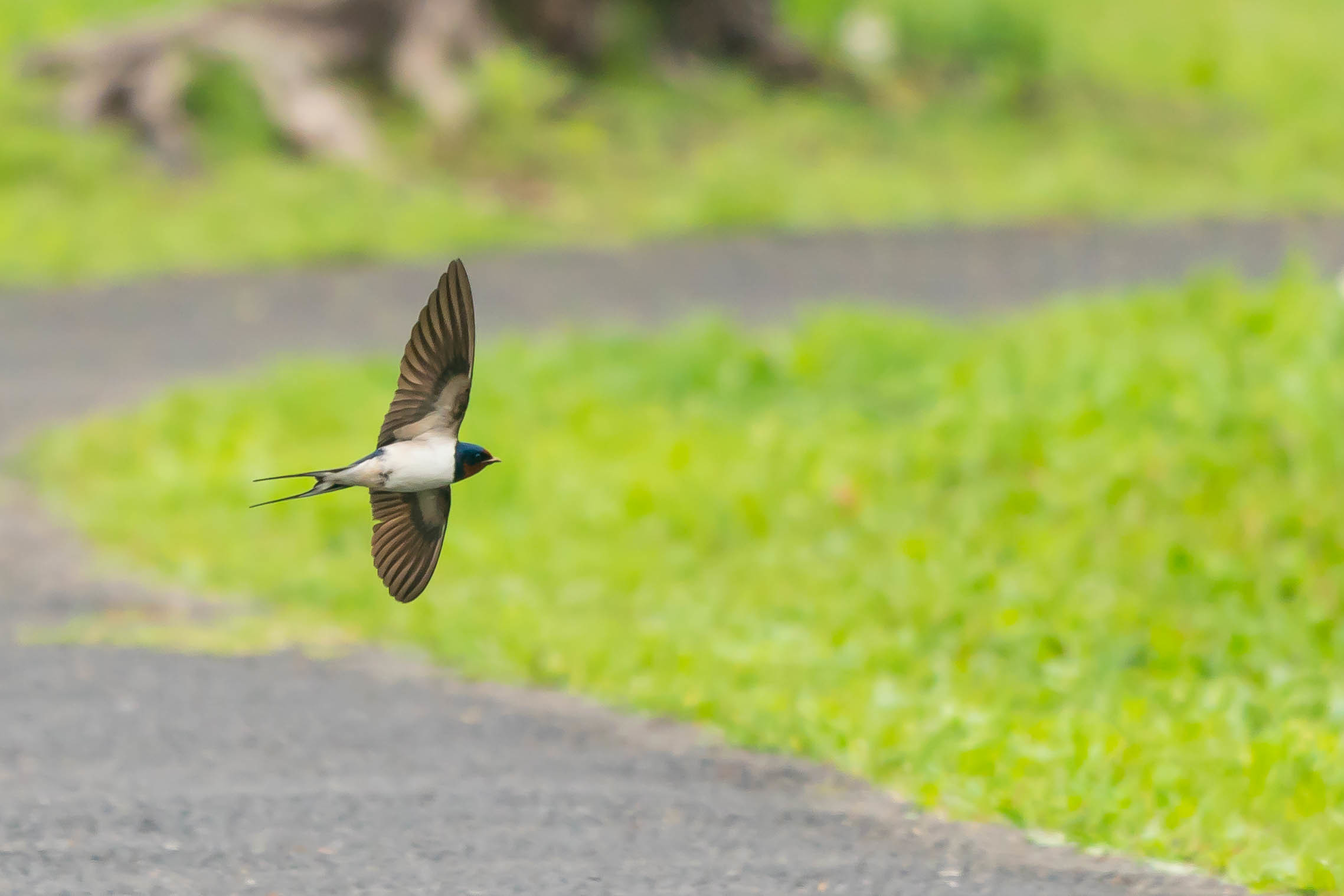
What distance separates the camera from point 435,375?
7.65ft

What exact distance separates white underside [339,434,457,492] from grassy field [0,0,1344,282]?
1275 cm

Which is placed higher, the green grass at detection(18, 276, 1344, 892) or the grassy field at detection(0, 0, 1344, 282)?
the grassy field at detection(0, 0, 1344, 282)

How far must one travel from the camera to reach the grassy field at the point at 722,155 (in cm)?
1524

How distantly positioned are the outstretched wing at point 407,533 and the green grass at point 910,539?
274 centimetres

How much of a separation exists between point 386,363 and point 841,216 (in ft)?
19.2

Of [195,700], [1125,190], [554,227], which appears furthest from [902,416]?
[1125,190]

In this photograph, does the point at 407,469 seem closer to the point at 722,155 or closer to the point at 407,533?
the point at 407,533

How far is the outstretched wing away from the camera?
2320 millimetres

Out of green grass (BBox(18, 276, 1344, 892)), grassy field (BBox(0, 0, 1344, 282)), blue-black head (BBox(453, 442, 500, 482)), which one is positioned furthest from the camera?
grassy field (BBox(0, 0, 1344, 282))

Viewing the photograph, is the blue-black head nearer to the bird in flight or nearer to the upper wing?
the bird in flight

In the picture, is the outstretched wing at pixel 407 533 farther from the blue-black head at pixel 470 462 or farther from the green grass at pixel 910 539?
the green grass at pixel 910 539

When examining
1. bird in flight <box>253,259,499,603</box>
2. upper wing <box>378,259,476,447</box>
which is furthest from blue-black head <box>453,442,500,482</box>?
upper wing <box>378,259,476,447</box>

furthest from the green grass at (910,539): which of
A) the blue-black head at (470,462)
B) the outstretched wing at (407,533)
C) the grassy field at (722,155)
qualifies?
the grassy field at (722,155)

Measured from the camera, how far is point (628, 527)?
28.2 ft
